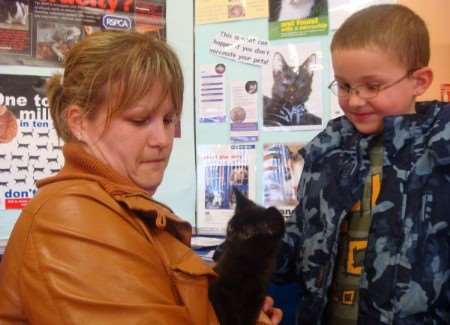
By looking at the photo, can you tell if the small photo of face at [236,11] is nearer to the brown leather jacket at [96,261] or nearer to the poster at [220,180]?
the poster at [220,180]

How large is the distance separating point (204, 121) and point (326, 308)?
81cm

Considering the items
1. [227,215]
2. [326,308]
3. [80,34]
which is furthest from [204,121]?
[326,308]

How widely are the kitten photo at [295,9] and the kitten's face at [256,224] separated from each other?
743 mm

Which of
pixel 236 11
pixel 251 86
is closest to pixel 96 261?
pixel 251 86

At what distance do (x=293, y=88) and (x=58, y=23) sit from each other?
759mm

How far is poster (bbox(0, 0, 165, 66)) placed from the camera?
1520mm

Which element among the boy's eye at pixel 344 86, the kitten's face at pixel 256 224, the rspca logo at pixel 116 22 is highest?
the rspca logo at pixel 116 22

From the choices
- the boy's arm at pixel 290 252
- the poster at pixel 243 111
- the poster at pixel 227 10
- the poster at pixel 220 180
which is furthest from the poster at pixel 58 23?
the boy's arm at pixel 290 252


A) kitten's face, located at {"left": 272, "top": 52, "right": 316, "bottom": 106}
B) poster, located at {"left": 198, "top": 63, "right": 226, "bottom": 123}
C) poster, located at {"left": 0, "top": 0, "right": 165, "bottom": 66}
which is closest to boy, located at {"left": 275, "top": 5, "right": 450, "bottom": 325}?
kitten's face, located at {"left": 272, "top": 52, "right": 316, "bottom": 106}

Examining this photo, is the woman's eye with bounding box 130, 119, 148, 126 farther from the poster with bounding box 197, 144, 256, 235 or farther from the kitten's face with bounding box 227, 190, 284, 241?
the poster with bounding box 197, 144, 256, 235

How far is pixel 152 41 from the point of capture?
882 millimetres

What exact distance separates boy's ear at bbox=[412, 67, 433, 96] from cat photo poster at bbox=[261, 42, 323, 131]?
55 centimetres

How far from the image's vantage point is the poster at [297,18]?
1588mm

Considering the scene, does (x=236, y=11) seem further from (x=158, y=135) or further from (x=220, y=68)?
(x=158, y=135)
